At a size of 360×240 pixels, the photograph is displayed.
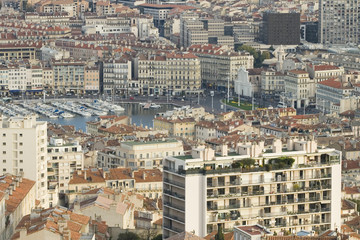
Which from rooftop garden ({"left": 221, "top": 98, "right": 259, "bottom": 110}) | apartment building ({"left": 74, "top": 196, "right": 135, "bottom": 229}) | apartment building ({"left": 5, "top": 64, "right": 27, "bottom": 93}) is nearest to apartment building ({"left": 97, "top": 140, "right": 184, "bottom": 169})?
apartment building ({"left": 74, "top": 196, "right": 135, "bottom": 229})

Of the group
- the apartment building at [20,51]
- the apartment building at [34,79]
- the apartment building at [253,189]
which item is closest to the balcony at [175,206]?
the apartment building at [253,189]

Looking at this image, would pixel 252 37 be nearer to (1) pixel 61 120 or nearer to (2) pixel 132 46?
(2) pixel 132 46

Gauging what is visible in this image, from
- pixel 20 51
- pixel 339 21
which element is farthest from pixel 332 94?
pixel 339 21

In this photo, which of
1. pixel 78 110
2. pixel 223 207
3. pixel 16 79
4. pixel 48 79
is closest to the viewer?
pixel 223 207

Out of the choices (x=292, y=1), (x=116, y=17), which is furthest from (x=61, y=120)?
(x=292, y=1)

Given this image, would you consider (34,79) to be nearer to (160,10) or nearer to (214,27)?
(214,27)

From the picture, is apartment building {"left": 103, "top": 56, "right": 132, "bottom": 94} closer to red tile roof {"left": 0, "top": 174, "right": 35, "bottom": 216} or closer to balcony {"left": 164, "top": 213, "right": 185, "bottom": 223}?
red tile roof {"left": 0, "top": 174, "right": 35, "bottom": 216}

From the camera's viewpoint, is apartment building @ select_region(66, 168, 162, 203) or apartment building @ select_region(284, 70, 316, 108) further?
apartment building @ select_region(284, 70, 316, 108)
